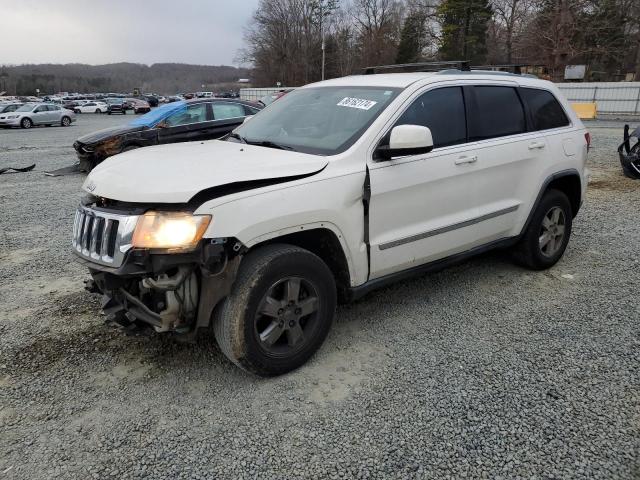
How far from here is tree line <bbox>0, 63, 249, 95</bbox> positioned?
12850 centimetres

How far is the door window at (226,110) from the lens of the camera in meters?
11.5

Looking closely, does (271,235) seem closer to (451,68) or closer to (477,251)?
(477,251)

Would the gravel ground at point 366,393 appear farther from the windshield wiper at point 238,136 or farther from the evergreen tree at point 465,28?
the evergreen tree at point 465,28

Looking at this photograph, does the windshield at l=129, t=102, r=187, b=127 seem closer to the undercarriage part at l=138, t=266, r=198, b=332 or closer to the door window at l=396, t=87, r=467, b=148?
the door window at l=396, t=87, r=467, b=148

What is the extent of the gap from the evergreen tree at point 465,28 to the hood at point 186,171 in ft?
180

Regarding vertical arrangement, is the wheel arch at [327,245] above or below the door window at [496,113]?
below

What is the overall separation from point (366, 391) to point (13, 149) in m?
17.9

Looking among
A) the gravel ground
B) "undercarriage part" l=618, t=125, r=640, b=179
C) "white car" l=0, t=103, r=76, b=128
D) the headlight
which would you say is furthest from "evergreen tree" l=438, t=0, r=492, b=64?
the headlight

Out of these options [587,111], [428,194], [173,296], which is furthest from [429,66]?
[587,111]

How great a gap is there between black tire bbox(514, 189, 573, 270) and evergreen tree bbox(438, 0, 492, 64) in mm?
52750

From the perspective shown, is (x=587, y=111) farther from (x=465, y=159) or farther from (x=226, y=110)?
(x=465, y=159)

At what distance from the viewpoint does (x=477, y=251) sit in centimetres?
420

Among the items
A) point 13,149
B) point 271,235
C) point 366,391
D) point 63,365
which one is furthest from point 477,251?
point 13,149

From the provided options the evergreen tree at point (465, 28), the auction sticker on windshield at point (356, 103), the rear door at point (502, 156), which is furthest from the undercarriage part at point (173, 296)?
the evergreen tree at point (465, 28)
